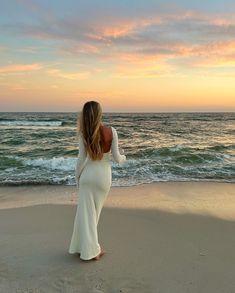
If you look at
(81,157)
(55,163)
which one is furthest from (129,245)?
(55,163)

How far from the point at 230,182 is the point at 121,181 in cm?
284

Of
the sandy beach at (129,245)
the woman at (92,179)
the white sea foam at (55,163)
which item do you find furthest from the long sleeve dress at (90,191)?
the white sea foam at (55,163)

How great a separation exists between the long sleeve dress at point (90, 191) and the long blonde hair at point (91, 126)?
97 millimetres

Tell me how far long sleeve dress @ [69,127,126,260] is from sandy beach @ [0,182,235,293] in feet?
0.69

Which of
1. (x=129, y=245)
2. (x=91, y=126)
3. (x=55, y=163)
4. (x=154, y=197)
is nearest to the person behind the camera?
(x=91, y=126)

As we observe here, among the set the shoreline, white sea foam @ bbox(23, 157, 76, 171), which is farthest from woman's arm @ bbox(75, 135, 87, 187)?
white sea foam @ bbox(23, 157, 76, 171)

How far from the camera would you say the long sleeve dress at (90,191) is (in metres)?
4.14

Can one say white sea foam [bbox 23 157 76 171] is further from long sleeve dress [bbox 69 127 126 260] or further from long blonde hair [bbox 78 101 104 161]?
long blonde hair [bbox 78 101 104 161]

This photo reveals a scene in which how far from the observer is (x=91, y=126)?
13.1 feet

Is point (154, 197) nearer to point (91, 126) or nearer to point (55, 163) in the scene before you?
point (91, 126)

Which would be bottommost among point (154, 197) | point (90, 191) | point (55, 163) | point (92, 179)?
point (55, 163)

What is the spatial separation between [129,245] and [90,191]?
Answer: 3.34 ft

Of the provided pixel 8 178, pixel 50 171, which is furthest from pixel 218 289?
pixel 50 171

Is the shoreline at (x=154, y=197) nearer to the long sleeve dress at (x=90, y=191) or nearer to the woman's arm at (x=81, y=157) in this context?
the long sleeve dress at (x=90, y=191)
